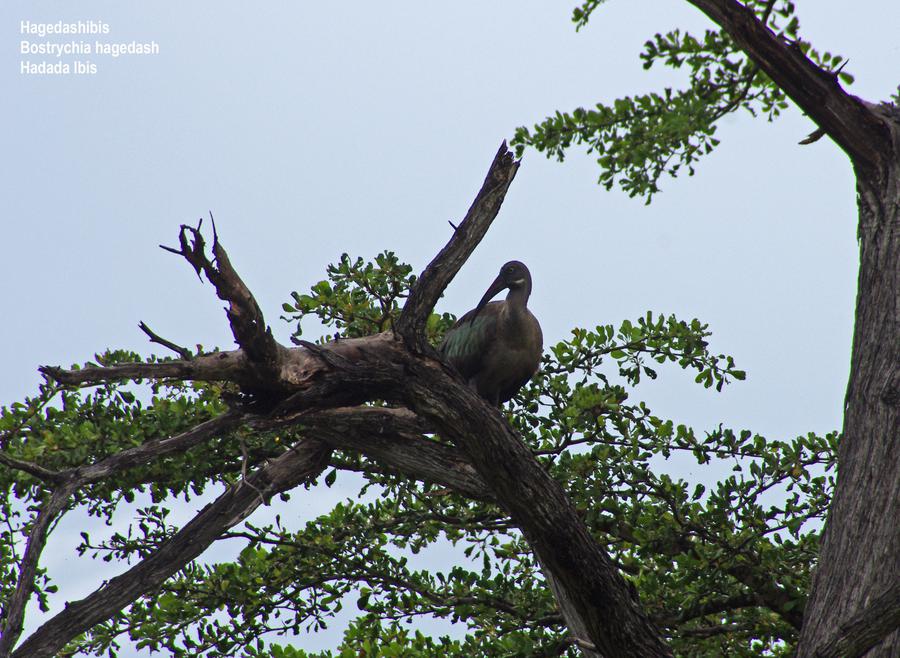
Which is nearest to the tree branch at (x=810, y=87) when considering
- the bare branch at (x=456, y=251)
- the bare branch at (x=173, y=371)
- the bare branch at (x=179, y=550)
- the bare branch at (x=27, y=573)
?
the bare branch at (x=456, y=251)

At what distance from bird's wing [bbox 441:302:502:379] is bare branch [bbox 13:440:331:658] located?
4.77 ft

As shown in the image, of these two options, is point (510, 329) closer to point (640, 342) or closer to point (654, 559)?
point (640, 342)

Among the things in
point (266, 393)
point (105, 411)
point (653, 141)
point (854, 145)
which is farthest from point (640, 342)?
point (105, 411)

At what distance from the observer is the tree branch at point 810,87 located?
616cm

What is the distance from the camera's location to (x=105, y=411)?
741 cm

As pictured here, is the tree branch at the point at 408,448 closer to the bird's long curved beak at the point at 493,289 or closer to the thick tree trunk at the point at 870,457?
the bird's long curved beak at the point at 493,289

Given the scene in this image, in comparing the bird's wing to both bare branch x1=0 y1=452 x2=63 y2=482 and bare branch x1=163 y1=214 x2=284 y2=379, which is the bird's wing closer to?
bare branch x1=163 y1=214 x2=284 y2=379

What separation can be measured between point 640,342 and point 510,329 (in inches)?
41.3

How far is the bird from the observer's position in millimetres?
7891

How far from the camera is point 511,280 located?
8.26 metres

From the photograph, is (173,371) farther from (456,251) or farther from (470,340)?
(470,340)

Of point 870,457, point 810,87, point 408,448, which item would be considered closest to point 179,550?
point 408,448

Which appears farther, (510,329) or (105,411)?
(510,329)

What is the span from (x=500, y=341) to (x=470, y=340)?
0.91 feet
